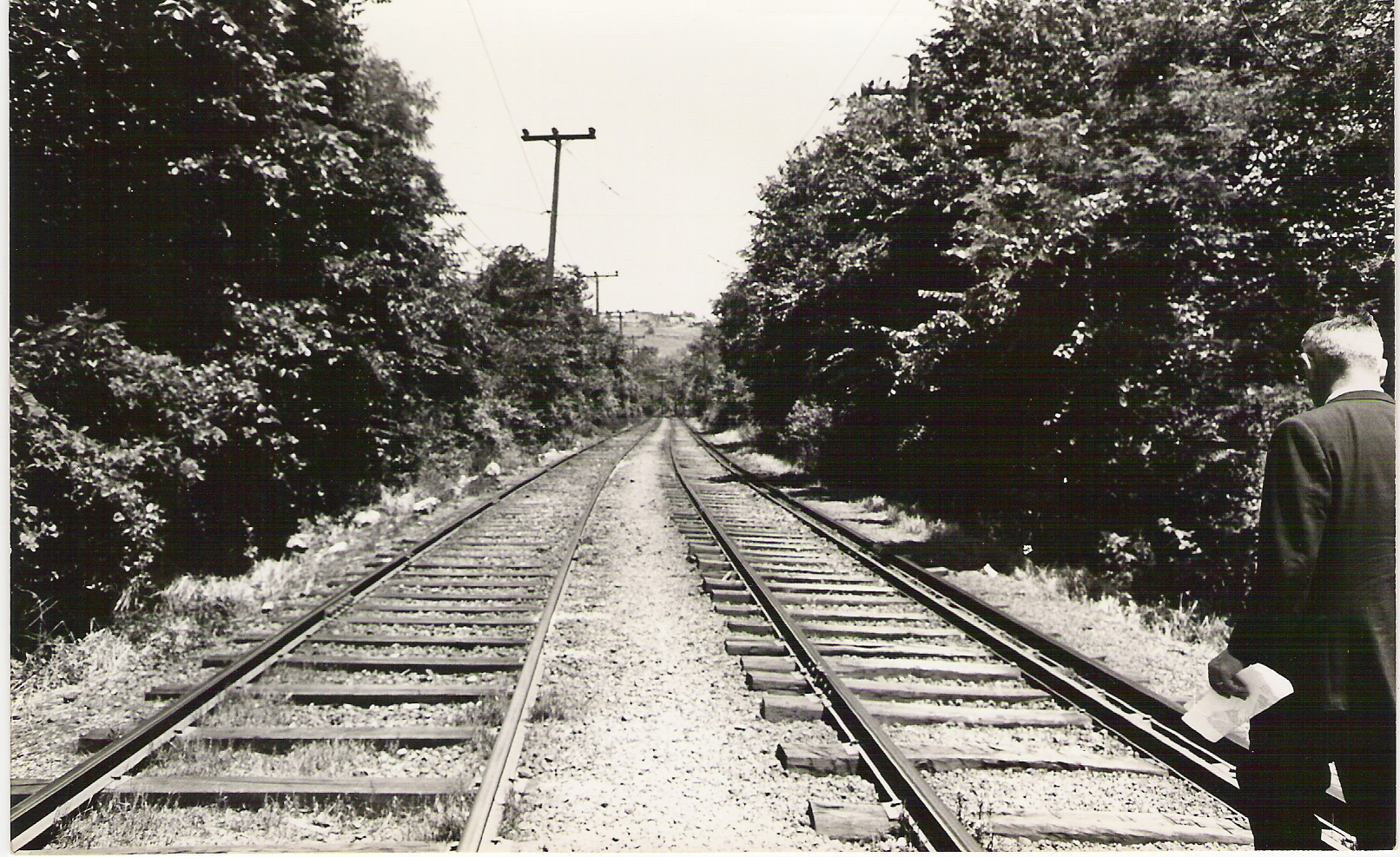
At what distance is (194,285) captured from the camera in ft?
27.5

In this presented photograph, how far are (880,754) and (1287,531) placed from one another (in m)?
2.24

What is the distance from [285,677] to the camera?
17.6 feet

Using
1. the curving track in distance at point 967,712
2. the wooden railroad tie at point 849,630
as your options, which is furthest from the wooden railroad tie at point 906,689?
the wooden railroad tie at point 849,630

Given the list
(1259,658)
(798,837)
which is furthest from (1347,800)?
(798,837)

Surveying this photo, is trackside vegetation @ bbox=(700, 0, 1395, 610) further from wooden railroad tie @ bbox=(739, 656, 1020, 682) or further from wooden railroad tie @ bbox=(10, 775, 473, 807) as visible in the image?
wooden railroad tie @ bbox=(10, 775, 473, 807)

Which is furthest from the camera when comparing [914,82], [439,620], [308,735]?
[914,82]

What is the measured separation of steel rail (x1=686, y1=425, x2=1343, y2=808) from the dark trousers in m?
0.19

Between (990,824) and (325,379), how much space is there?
1003 centimetres

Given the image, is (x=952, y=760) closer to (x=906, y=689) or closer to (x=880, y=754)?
(x=880, y=754)

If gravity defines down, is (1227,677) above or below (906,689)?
above

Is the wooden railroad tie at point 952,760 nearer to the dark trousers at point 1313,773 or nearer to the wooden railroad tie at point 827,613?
the dark trousers at point 1313,773

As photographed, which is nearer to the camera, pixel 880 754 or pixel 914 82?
pixel 880 754

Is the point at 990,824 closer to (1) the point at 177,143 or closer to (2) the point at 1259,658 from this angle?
(2) the point at 1259,658

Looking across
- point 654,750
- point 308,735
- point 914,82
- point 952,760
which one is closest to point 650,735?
point 654,750
